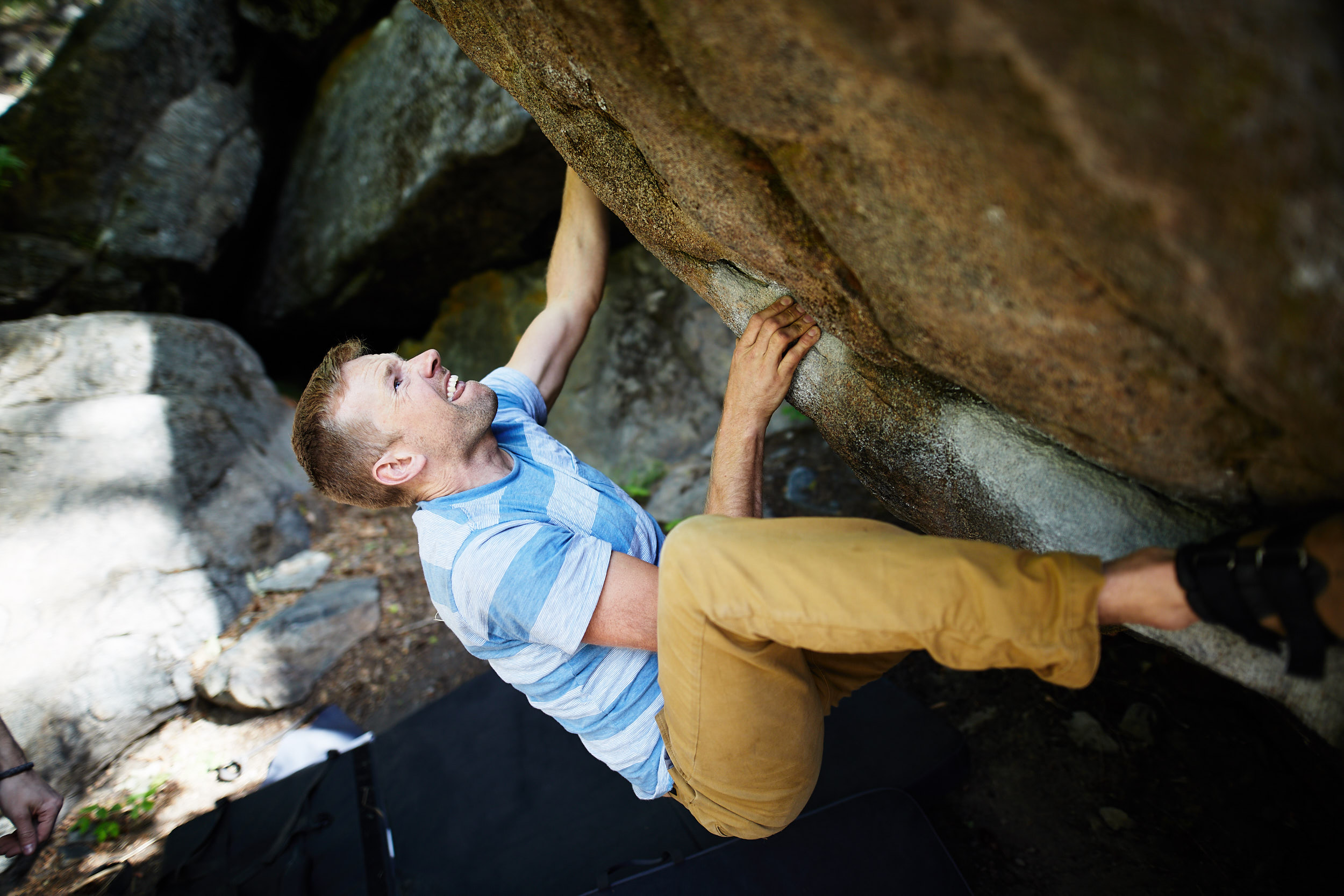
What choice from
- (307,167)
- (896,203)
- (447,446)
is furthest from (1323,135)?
(307,167)

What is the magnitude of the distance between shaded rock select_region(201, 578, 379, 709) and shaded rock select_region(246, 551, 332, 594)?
21cm

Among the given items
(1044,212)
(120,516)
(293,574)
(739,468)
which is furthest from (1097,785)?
(120,516)

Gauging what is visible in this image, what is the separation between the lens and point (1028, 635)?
4.06 feet

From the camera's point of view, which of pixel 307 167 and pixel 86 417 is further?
pixel 307 167

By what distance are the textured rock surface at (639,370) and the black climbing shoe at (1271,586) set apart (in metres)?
4.28

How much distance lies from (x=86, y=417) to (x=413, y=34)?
3.31 meters

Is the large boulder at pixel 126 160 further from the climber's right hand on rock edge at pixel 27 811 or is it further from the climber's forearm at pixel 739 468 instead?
the climber's forearm at pixel 739 468

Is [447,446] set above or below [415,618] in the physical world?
above

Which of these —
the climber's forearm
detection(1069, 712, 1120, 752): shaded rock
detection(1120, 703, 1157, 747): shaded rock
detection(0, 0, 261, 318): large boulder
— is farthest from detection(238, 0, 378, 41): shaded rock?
detection(1120, 703, 1157, 747): shaded rock

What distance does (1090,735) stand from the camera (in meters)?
2.88

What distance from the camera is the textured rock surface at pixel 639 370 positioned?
5484 mm

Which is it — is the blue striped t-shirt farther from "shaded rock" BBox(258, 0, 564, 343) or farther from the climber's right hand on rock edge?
"shaded rock" BBox(258, 0, 564, 343)

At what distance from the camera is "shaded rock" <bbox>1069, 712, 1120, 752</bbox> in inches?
112

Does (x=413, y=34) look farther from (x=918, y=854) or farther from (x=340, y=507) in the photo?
(x=918, y=854)
